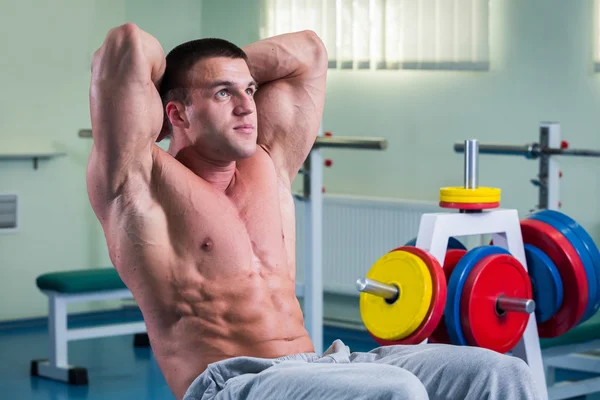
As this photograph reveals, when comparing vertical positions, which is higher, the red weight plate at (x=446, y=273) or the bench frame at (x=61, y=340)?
the red weight plate at (x=446, y=273)

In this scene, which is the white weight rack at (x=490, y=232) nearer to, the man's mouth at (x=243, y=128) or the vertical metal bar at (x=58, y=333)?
the man's mouth at (x=243, y=128)

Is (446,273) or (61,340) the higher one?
(446,273)

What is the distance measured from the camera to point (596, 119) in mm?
4586

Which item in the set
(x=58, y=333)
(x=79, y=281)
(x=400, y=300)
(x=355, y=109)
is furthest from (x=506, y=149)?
(x=58, y=333)

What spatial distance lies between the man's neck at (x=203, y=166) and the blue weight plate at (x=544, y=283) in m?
1.30

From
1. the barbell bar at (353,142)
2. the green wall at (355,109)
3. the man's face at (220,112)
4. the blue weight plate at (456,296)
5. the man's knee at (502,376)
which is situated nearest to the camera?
the man's knee at (502,376)

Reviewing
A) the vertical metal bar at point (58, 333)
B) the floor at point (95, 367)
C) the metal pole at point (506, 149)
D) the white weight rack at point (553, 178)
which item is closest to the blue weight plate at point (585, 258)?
the white weight rack at point (553, 178)

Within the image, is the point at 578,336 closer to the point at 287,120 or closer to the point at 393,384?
the point at 287,120

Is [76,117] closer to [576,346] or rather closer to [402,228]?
[402,228]

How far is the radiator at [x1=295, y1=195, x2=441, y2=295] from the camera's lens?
517 centimetres

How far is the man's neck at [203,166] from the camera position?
2188 mm

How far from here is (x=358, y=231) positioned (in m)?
5.40

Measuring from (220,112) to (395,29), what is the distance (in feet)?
10.9

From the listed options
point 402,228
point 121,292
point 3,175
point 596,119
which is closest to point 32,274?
point 3,175
